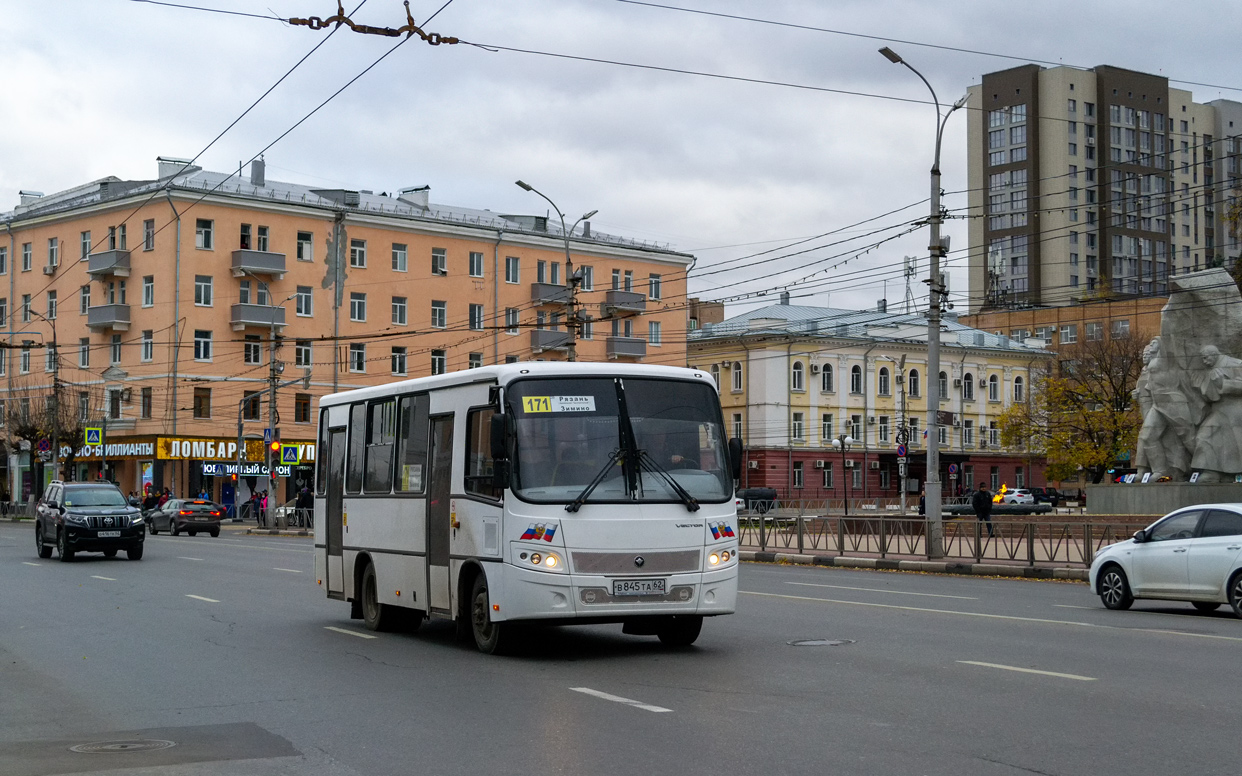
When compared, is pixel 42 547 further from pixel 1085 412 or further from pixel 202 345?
pixel 1085 412

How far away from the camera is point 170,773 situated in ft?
26.7

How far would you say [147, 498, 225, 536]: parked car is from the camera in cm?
5466

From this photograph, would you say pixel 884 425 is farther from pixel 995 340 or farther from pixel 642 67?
pixel 642 67

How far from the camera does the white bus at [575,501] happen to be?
42.4ft

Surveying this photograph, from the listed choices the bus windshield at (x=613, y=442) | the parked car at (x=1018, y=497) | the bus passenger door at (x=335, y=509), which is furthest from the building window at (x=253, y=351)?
the bus windshield at (x=613, y=442)

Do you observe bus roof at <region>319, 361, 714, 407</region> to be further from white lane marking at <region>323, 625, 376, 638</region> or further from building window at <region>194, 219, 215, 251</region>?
building window at <region>194, 219, 215, 251</region>

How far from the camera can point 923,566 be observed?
30.2m

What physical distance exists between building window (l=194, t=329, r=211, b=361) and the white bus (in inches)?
2300

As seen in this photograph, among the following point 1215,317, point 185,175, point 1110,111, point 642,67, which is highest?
point 1110,111

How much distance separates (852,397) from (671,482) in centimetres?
7896

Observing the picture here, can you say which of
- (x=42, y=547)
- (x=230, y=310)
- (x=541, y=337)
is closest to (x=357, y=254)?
(x=230, y=310)

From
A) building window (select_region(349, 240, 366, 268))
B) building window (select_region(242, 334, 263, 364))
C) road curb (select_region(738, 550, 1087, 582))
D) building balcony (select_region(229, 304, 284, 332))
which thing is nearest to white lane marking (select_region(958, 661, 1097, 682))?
road curb (select_region(738, 550, 1087, 582))

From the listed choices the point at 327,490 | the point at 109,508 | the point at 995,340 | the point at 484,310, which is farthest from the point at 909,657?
the point at 995,340

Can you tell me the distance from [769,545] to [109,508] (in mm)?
16717
